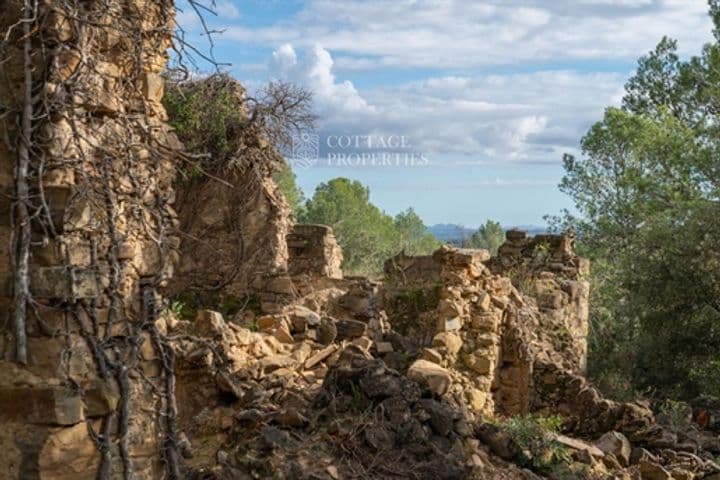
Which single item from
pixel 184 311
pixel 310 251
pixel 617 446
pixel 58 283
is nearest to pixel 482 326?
pixel 617 446

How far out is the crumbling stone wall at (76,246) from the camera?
159 inches

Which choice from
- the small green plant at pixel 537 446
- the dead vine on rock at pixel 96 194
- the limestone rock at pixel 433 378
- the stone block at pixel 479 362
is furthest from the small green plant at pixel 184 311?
the dead vine on rock at pixel 96 194

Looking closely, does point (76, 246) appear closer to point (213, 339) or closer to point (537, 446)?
point (213, 339)

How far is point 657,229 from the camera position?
16.0m

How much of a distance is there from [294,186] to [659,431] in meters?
27.9

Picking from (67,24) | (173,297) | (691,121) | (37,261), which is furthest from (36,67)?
(691,121)

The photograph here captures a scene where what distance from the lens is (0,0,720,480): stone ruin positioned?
4082 millimetres

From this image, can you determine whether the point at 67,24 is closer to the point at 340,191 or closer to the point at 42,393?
the point at 42,393

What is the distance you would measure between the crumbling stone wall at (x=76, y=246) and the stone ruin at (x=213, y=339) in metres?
0.01

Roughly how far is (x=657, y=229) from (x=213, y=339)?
10369 mm

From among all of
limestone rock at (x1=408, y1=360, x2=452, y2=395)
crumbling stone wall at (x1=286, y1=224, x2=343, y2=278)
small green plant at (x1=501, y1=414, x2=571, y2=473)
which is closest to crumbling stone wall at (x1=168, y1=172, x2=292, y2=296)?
crumbling stone wall at (x1=286, y1=224, x2=343, y2=278)

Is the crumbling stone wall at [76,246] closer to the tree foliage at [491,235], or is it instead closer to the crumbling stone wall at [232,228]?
the crumbling stone wall at [232,228]

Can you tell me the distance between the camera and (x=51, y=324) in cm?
407

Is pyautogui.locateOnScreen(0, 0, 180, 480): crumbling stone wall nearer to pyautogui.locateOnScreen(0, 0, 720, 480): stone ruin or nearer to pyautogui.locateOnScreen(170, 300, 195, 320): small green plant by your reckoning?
pyautogui.locateOnScreen(0, 0, 720, 480): stone ruin
